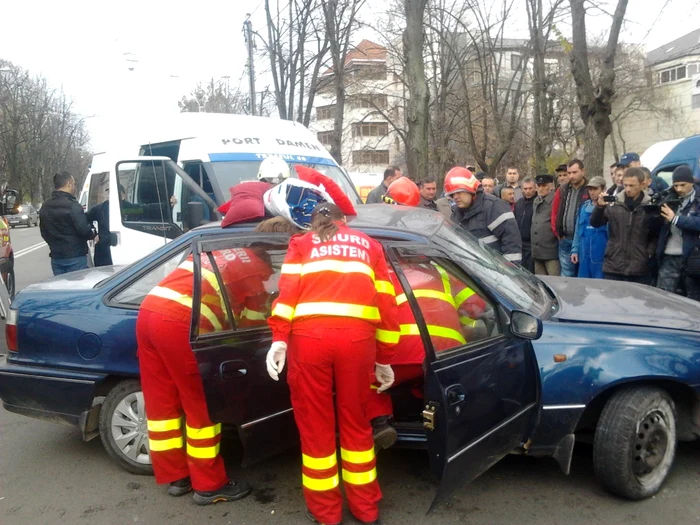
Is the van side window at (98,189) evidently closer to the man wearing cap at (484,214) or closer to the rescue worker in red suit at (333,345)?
the man wearing cap at (484,214)

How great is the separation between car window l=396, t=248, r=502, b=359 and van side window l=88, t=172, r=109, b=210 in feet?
21.4

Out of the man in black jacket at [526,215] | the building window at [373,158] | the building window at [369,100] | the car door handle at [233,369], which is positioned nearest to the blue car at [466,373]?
the car door handle at [233,369]

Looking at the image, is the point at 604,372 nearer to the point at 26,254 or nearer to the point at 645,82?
the point at 26,254

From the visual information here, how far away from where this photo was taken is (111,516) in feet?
11.7

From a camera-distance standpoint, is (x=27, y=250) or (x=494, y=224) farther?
(x=27, y=250)

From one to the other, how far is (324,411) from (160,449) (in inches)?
47.3

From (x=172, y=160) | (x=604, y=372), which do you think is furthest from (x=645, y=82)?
(x=604, y=372)

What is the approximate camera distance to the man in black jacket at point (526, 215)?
8164 millimetres

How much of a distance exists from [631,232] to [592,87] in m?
6.05

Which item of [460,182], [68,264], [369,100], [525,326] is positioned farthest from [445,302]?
[369,100]

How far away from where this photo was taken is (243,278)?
3697 mm

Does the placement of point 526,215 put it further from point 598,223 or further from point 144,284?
point 144,284

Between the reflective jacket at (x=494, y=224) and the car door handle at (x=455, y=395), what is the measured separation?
3.56 meters

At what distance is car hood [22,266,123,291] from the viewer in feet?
14.2
